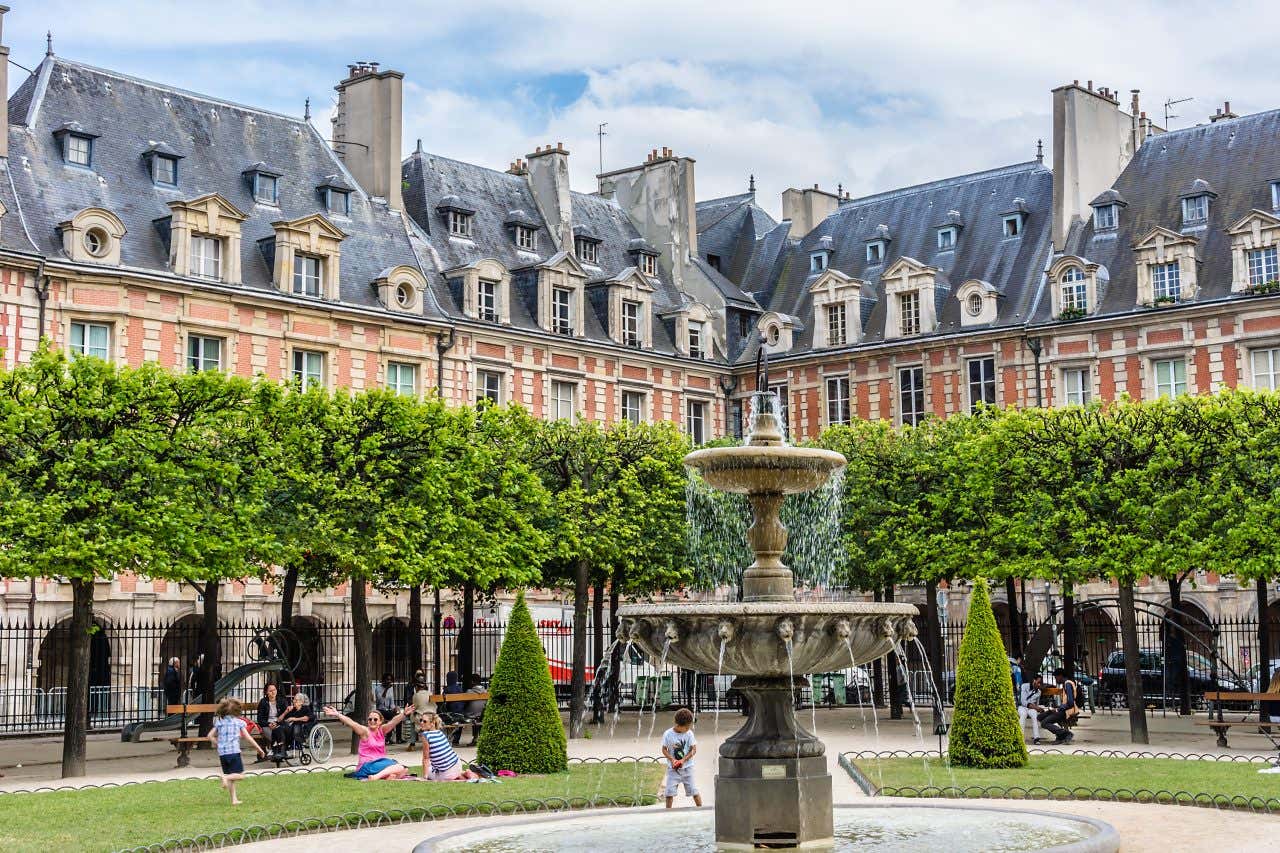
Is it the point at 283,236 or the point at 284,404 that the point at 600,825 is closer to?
the point at 284,404

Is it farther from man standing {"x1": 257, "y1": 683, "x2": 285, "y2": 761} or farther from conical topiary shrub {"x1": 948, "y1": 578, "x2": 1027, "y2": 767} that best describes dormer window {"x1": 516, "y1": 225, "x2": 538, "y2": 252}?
conical topiary shrub {"x1": 948, "y1": 578, "x2": 1027, "y2": 767}

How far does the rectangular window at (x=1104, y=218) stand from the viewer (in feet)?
122

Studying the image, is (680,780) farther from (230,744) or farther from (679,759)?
(230,744)

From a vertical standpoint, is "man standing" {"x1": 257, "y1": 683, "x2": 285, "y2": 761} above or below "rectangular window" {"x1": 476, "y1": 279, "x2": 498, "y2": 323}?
below

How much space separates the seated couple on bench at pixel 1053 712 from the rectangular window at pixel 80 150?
2098cm

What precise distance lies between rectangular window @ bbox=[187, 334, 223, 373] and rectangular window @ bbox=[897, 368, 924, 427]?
53.2ft

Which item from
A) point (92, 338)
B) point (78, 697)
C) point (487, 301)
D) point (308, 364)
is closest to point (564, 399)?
point (487, 301)

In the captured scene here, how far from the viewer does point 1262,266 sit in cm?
3403

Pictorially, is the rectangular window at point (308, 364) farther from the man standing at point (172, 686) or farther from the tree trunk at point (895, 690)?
the tree trunk at point (895, 690)

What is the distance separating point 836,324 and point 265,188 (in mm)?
14510

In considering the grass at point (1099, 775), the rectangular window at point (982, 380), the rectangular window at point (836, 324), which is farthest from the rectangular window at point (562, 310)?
the grass at point (1099, 775)

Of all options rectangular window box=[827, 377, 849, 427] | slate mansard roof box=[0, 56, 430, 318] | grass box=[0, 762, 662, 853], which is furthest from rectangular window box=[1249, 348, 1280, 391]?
grass box=[0, 762, 662, 853]

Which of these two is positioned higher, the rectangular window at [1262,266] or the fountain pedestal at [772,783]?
the rectangular window at [1262,266]

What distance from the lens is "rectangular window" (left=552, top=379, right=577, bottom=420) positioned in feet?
124
